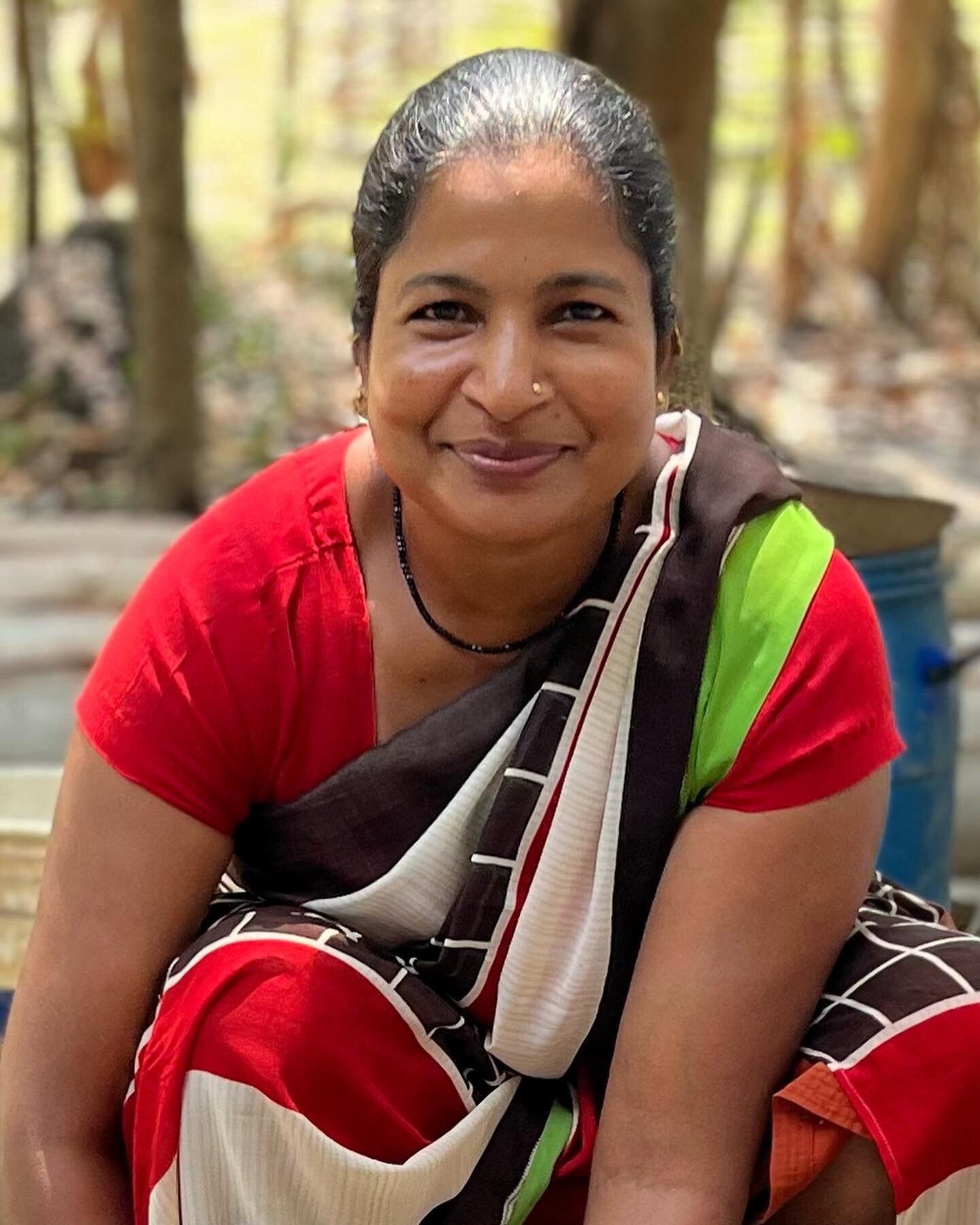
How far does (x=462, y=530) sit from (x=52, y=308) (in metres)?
5.68

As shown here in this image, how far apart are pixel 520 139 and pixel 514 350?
0.18 meters

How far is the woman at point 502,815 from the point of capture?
1.50 metres

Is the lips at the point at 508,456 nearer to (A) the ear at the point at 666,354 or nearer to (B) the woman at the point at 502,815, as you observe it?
(B) the woman at the point at 502,815

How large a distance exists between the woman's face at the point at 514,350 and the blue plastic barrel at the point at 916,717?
1.00 metres

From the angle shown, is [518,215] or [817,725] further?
[817,725]

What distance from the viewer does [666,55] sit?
142 inches

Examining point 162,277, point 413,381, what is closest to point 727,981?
point 413,381

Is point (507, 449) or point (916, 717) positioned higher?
point (507, 449)

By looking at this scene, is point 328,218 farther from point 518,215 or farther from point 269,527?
point 518,215

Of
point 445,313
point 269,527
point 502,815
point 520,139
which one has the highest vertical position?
point 520,139

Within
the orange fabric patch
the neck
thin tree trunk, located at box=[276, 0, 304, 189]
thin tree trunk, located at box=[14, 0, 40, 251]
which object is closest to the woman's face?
the neck

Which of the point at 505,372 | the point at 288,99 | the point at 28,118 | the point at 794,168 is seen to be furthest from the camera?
the point at 288,99

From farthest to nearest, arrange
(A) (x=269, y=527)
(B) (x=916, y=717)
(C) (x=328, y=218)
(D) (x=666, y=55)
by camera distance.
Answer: (C) (x=328, y=218) → (D) (x=666, y=55) → (B) (x=916, y=717) → (A) (x=269, y=527)

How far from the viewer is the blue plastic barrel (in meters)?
2.46
